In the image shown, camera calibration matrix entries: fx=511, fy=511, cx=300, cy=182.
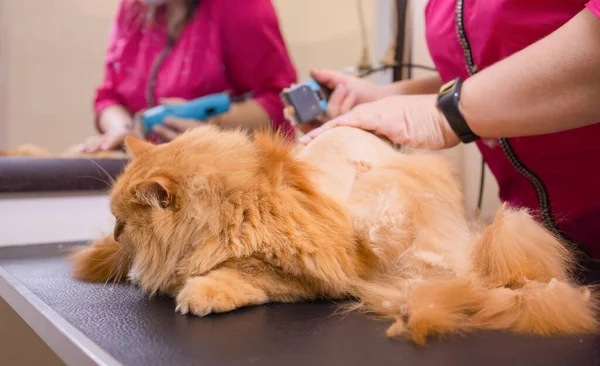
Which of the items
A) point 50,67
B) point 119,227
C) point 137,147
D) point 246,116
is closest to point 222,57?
point 246,116

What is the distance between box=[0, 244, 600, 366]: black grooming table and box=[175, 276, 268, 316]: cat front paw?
0.4 inches

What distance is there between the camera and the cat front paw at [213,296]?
554mm

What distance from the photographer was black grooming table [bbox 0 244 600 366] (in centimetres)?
43

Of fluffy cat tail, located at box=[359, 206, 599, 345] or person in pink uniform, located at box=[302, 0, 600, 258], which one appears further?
person in pink uniform, located at box=[302, 0, 600, 258]

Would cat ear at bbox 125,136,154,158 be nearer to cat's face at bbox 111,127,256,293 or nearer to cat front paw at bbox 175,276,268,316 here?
cat's face at bbox 111,127,256,293

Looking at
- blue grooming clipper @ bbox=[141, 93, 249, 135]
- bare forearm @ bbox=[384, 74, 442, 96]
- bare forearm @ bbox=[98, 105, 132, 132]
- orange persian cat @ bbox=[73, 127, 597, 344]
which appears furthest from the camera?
bare forearm @ bbox=[98, 105, 132, 132]

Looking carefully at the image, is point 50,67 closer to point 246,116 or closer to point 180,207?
point 246,116

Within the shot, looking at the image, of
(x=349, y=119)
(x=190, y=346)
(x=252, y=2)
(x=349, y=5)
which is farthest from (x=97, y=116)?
(x=190, y=346)

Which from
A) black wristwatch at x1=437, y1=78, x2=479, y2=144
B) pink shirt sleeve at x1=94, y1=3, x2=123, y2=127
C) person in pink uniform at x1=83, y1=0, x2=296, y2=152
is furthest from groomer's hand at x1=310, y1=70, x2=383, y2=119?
pink shirt sleeve at x1=94, y1=3, x2=123, y2=127

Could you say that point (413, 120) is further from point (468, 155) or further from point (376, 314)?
point (468, 155)

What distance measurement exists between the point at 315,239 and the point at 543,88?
1.15ft

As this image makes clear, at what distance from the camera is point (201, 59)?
1.60 m

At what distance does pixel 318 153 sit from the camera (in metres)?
0.69

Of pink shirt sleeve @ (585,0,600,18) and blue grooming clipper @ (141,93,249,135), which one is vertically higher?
pink shirt sleeve @ (585,0,600,18)
